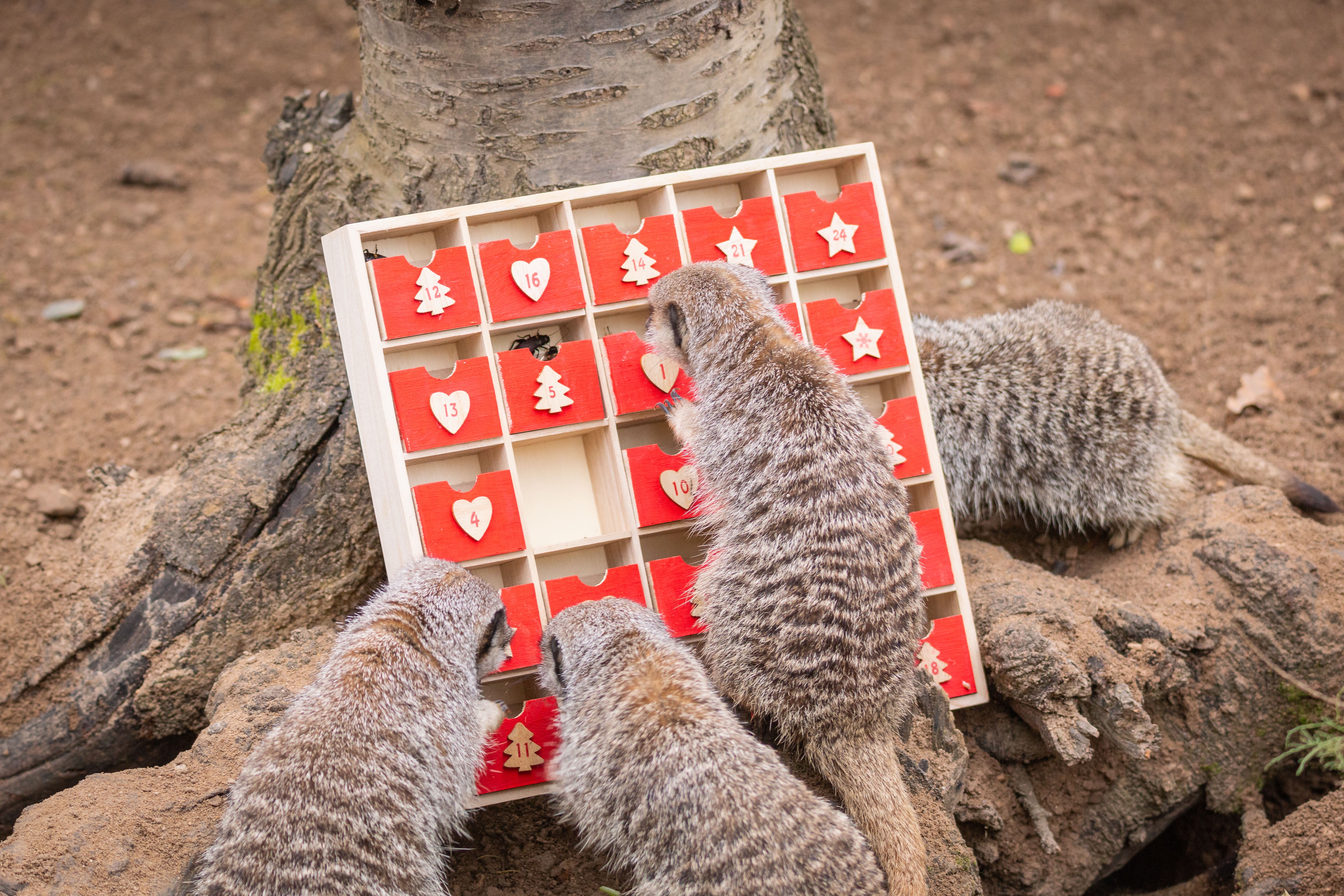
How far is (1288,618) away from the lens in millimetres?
3408

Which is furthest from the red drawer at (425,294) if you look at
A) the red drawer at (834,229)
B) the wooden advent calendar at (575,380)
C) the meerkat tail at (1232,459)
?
the meerkat tail at (1232,459)

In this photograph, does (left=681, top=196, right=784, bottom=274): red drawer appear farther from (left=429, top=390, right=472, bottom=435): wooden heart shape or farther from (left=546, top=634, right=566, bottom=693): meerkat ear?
(left=546, top=634, right=566, bottom=693): meerkat ear

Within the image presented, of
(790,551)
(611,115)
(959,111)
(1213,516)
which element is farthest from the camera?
(959,111)

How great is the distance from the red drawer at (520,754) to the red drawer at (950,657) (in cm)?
117

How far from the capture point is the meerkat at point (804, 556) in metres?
2.74

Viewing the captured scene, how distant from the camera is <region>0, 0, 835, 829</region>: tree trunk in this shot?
3396 millimetres

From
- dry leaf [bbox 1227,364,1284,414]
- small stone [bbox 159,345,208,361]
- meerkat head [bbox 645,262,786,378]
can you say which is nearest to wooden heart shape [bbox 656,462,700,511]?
meerkat head [bbox 645,262,786,378]

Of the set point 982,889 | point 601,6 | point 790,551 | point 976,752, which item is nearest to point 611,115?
point 601,6

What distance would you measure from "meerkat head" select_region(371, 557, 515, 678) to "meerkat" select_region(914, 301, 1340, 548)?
1.96m

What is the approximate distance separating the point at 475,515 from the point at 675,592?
66cm

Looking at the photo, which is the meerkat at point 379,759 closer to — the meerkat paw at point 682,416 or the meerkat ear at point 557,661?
the meerkat ear at point 557,661

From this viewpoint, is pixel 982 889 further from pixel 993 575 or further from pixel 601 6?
pixel 601 6

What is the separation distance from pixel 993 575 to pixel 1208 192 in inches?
146

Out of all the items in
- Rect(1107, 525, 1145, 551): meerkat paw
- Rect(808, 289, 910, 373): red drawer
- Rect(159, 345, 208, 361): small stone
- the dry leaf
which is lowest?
Rect(1107, 525, 1145, 551): meerkat paw
